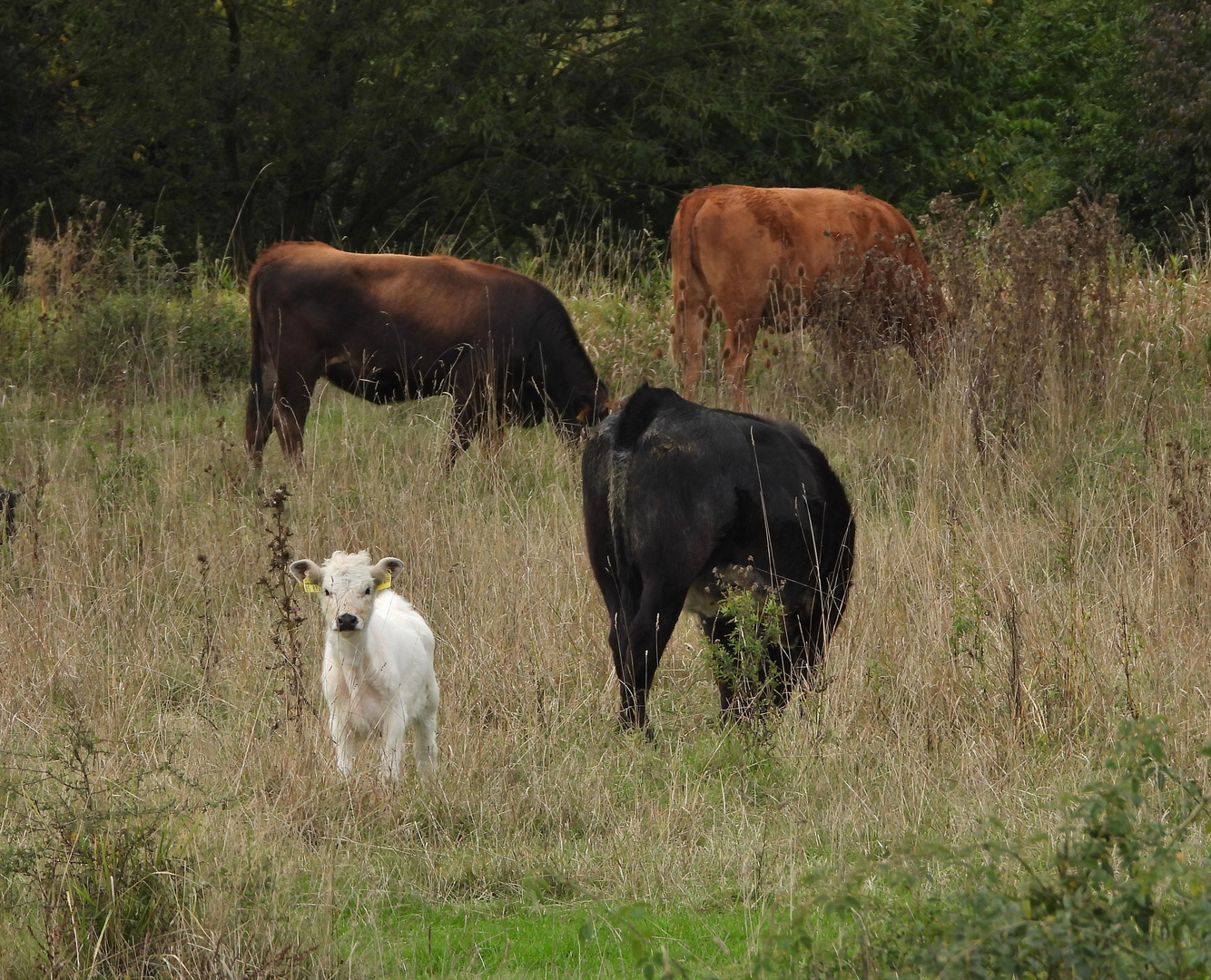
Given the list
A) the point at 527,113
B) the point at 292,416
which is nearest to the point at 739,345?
the point at 292,416

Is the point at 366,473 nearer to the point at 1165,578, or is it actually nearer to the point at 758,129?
the point at 1165,578

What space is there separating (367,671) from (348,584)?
0.34 meters

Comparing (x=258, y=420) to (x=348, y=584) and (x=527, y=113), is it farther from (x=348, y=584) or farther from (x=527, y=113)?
(x=527, y=113)

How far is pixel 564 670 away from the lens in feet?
20.4

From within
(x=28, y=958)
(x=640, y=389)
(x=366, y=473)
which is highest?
(x=640, y=389)

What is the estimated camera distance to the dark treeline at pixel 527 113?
19734mm

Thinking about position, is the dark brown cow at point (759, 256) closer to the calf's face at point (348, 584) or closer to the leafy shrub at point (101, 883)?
the calf's face at point (348, 584)

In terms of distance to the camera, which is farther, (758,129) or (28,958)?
(758,129)

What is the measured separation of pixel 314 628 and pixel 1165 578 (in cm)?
351

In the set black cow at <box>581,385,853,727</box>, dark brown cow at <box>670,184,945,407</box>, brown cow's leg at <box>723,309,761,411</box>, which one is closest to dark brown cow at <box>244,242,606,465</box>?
brown cow's leg at <box>723,309,761,411</box>

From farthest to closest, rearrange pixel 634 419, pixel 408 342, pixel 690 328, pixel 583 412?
pixel 690 328, pixel 408 342, pixel 583 412, pixel 634 419

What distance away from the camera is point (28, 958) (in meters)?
3.74

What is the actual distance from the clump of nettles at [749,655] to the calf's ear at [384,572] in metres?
1.12

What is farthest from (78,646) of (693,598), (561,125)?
(561,125)
